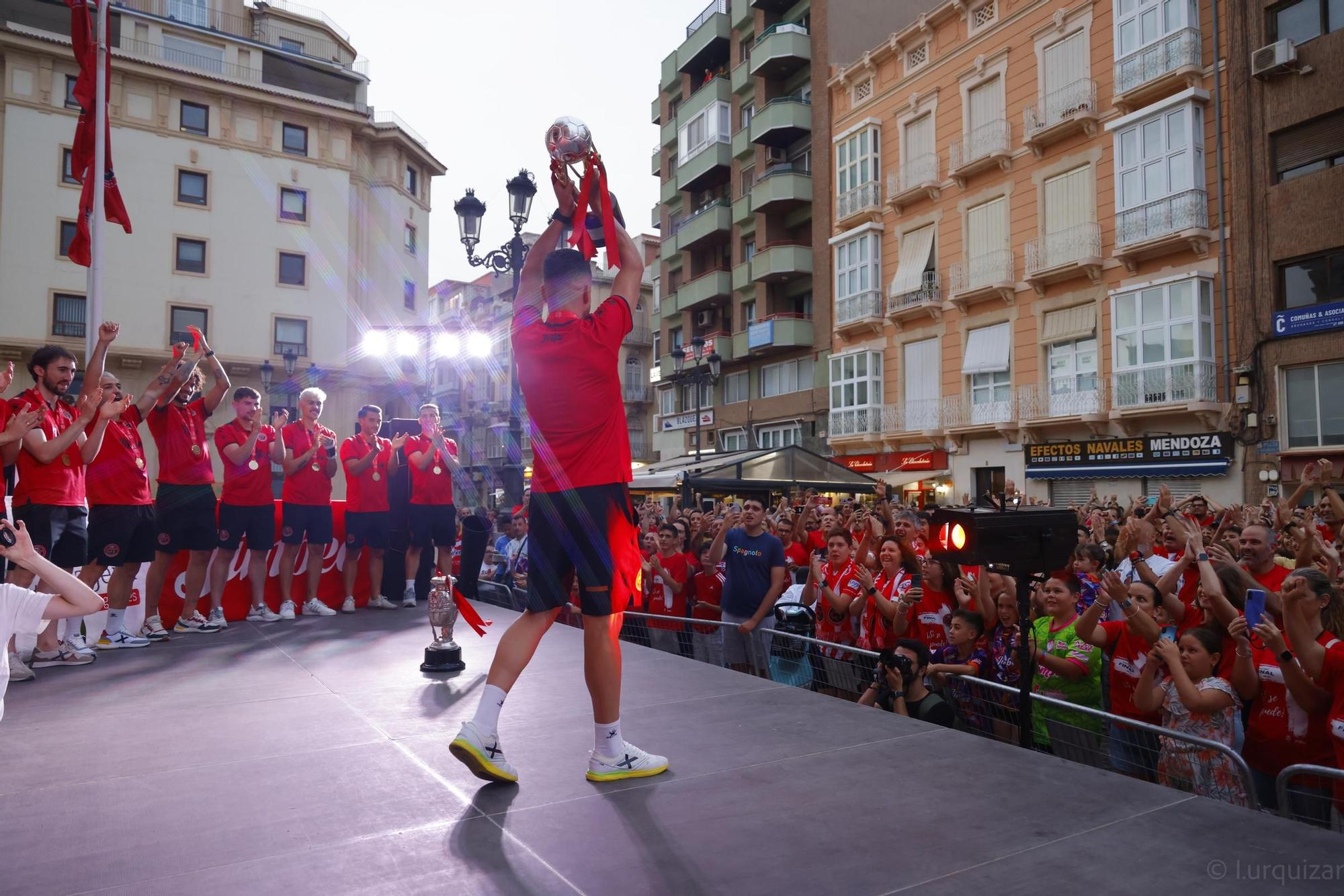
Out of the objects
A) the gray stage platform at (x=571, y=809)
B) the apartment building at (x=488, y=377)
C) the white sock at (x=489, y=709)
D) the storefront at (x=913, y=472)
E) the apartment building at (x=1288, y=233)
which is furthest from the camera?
the apartment building at (x=488, y=377)

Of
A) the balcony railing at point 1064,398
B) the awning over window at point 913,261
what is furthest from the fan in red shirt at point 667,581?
the awning over window at point 913,261

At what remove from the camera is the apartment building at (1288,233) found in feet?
58.6

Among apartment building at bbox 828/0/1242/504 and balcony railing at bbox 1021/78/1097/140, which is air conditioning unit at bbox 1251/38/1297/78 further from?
balcony railing at bbox 1021/78/1097/140

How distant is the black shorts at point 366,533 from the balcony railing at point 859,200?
2339 cm

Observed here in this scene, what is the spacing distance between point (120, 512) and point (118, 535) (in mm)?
159

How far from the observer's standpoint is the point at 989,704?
4.81 metres

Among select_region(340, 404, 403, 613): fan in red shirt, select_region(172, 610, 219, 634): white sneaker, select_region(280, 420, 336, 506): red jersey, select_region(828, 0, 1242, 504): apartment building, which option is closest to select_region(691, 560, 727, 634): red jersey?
select_region(340, 404, 403, 613): fan in red shirt

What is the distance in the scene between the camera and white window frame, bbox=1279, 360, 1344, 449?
1791 cm

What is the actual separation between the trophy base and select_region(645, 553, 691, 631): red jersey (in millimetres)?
3111

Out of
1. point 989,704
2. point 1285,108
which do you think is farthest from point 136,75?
point 989,704

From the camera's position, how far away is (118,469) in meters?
6.38

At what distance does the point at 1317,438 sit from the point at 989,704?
17554 mm

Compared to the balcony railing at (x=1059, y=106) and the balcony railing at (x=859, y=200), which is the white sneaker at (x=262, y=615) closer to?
the balcony railing at (x=1059, y=106)

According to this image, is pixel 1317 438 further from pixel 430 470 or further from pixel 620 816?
pixel 620 816
